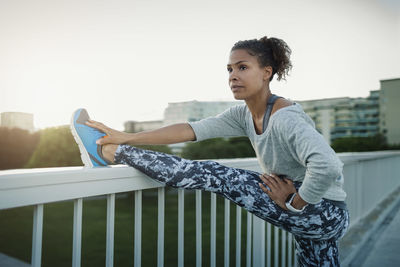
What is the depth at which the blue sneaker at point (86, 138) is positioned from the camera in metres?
1.35

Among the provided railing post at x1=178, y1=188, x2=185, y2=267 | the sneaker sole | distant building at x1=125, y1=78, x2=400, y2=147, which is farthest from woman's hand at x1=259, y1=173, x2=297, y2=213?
distant building at x1=125, y1=78, x2=400, y2=147

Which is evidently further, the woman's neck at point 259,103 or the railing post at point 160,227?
the woman's neck at point 259,103

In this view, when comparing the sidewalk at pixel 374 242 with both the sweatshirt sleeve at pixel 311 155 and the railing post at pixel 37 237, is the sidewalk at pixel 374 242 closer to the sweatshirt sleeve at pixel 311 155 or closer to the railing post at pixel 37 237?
the sweatshirt sleeve at pixel 311 155

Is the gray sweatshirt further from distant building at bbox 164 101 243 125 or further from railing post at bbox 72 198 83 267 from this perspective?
distant building at bbox 164 101 243 125

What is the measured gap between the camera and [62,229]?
20.1 m

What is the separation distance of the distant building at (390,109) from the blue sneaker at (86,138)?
6804cm

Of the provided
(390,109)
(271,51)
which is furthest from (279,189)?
(390,109)

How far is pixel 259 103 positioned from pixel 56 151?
26.9 m

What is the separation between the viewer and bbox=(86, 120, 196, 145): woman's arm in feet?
4.86

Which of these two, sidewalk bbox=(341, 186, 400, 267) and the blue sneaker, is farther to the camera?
sidewalk bbox=(341, 186, 400, 267)

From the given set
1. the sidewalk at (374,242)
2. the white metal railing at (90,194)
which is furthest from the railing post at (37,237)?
the sidewalk at (374,242)

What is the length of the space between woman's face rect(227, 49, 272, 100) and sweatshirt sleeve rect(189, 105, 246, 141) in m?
0.23

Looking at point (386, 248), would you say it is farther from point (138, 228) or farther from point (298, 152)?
→ point (138, 228)

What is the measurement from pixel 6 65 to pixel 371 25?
71.0 feet
